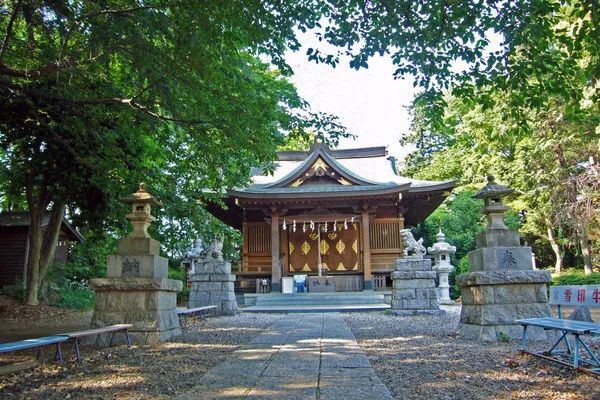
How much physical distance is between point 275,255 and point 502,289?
11856 millimetres

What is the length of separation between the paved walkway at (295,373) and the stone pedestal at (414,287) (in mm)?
5578

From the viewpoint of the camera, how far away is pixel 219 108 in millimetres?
7125

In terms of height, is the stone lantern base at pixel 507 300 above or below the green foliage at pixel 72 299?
above

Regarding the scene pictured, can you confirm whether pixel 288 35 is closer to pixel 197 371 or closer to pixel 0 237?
pixel 197 371

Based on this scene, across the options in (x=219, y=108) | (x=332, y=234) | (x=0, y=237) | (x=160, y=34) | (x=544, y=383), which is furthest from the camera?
(x=0, y=237)

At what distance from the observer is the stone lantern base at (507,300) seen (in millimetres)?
6802

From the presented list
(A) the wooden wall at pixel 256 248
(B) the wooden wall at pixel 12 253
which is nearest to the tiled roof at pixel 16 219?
(B) the wooden wall at pixel 12 253

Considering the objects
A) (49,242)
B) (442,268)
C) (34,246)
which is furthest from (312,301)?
(34,246)

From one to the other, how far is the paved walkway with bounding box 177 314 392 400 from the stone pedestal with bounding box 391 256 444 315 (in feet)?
18.3

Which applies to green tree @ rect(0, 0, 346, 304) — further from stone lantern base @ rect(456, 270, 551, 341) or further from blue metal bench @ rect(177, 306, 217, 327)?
stone lantern base @ rect(456, 270, 551, 341)

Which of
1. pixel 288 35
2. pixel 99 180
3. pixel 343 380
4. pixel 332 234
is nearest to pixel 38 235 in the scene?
pixel 99 180

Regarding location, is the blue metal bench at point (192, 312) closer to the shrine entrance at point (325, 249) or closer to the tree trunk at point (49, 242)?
the tree trunk at point (49, 242)

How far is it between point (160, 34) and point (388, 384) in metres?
5.48

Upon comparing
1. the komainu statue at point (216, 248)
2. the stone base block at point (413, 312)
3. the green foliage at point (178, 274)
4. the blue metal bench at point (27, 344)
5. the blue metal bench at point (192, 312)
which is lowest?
the stone base block at point (413, 312)
